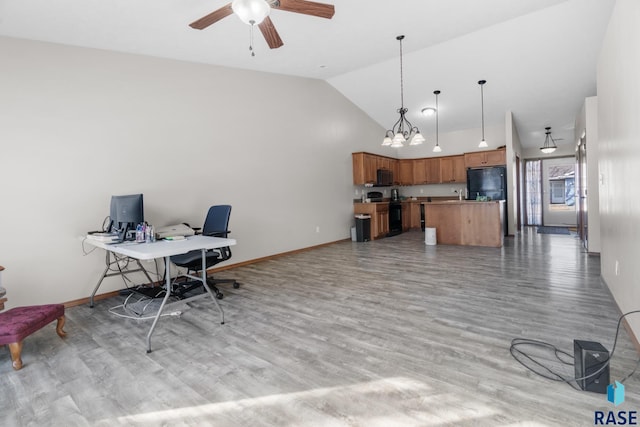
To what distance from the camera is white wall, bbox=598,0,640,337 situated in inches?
86.5

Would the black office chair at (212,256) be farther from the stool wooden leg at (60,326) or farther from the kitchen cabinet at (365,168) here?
the kitchen cabinet at (365,168)

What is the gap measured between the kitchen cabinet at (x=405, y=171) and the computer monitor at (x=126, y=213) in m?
7.73

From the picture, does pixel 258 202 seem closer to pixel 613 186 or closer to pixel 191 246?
pixel 191 246

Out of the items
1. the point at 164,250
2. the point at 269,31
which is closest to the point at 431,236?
the point at 269,31

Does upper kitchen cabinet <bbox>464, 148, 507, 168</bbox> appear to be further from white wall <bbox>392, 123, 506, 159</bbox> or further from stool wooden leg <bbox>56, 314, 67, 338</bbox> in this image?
stool wooden leg <bbox>56, 314, 67, 338</bbox>

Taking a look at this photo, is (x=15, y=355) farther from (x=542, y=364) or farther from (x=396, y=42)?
(x=396, y=42)

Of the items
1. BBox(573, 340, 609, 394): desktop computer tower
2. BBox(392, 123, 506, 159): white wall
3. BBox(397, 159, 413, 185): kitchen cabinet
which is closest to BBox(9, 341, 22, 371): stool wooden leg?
BBox(573, 340, 609, 394): desktop computer tower

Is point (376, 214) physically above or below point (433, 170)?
below

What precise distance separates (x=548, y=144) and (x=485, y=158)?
3105mm

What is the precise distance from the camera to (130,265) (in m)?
4.29

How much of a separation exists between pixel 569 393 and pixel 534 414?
33 centimetres

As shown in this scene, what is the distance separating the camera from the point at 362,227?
766 cm

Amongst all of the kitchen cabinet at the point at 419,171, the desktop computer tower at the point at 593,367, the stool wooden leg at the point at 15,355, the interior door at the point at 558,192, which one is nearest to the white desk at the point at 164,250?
the stool wooden leg at the point at 15,355

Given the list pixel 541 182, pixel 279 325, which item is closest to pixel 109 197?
pixel 279 325
